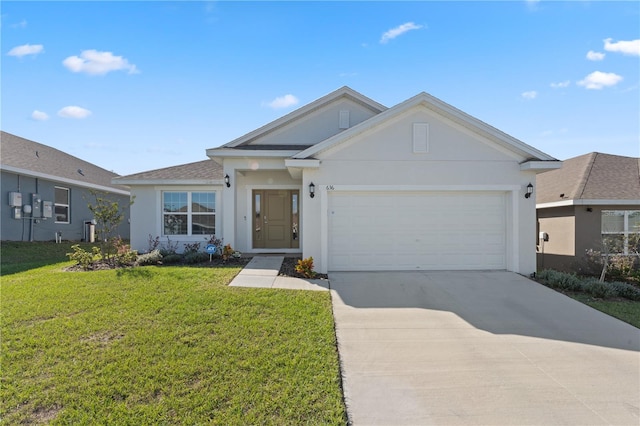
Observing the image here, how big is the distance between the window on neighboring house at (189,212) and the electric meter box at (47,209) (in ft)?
23.3

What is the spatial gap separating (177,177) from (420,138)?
8.40 metres

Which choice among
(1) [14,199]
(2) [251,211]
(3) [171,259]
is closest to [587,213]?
(2) [251,211]

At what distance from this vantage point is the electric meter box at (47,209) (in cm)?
1505

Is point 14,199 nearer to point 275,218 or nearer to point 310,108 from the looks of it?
point 275,218

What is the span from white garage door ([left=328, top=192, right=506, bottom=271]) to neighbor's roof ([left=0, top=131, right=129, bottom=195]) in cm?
1321

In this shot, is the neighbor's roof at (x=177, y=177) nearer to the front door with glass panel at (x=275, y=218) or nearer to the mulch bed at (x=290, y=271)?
the front door with glass panel at (x=275, y=218)

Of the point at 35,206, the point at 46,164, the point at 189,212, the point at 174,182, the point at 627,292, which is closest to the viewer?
the point at 627,292

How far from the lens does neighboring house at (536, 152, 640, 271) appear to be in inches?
457

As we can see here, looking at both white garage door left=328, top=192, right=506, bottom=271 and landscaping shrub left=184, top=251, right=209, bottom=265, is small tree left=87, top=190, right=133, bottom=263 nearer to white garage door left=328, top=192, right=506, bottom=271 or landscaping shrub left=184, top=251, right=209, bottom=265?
landscaping shrub left=184, top=251, right=209, bottom=265

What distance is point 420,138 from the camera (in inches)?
366

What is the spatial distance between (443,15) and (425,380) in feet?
32.4

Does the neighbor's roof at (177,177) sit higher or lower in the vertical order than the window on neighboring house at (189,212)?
higher

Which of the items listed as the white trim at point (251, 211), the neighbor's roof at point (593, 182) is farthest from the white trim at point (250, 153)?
the neighbor's roof at point (593, 182)

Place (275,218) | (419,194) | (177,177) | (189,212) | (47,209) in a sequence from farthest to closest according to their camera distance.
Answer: (47,209) → (275,218) → (189,212) → (177,177) → (419,194)
